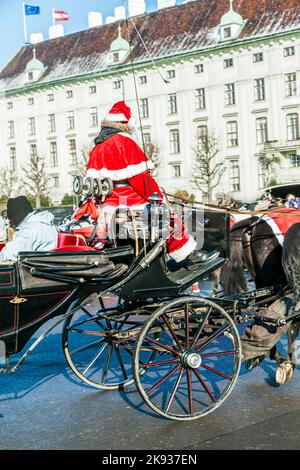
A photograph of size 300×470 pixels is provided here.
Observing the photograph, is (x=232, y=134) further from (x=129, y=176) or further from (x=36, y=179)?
(x=129, y=176)

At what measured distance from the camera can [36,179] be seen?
Result: 61719mm

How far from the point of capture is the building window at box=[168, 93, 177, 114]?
60250 mm

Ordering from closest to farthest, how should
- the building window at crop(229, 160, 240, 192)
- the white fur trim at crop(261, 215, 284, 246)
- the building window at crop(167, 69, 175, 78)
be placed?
the white fur trim at crop(261, 215, 284, 246)
the building window at crop(229, 160, 240, 192)
the building window at crop(167, 69, 175, 78)

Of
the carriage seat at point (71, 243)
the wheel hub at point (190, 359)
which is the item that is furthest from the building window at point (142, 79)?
the wheel hub at point (190, 359)

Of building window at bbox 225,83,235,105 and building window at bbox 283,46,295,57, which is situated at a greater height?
building window at bbox 283,46,295,57

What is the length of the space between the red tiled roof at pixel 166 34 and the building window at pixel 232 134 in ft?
22.1

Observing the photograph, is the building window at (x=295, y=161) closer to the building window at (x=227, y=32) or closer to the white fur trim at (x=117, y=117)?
the building window at (x=227, y=32)

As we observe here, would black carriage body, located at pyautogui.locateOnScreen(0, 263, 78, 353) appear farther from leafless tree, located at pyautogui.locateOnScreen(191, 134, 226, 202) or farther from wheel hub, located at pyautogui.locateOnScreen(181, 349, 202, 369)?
leafless tree, located at pyautogui.locateOnScreen(191, 134, 226, 202)

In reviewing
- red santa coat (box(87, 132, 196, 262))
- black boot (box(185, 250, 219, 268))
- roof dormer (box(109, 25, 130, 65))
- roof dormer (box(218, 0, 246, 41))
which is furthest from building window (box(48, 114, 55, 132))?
black boot (box(185, 250, 219, 268))

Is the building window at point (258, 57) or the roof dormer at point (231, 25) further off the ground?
the roof dormer at point (231, 25)

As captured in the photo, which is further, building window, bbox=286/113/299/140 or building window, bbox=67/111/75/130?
building window, bbox=67/111/75/130

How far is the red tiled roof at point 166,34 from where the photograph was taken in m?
55.8

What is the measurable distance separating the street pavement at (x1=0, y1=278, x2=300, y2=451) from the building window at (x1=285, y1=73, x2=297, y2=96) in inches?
1963

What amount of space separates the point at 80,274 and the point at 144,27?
60.6 metres
